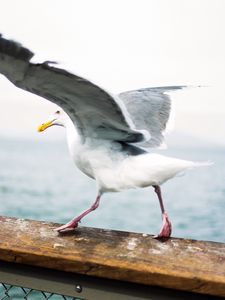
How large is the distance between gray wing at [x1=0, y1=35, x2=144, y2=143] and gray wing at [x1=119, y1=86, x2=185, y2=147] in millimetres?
68

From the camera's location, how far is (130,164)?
0.67m

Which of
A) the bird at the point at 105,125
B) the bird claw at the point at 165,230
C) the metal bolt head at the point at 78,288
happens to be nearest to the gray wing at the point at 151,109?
the bird at the point at 105,125

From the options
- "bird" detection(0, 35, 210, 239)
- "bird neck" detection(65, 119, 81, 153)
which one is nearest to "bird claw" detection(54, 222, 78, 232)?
"bird" detection(0, 35, 210, 239)

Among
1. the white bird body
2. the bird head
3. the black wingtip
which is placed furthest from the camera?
the bird head

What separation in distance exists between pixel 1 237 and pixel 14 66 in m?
0.23

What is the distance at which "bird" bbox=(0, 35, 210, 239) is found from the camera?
0.57 meters

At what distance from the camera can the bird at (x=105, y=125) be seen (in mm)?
567

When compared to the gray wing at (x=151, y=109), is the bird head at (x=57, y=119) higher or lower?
lower

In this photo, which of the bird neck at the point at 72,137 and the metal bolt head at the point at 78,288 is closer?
the metal bolt head at the point at 78,288

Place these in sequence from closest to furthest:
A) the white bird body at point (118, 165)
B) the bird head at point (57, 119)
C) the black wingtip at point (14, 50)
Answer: the black wingtip at point (14, 50), the white bird body at point (118, 165), the bird head at point (57, 119)

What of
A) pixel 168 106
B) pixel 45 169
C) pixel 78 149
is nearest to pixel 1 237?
pixel 78 149

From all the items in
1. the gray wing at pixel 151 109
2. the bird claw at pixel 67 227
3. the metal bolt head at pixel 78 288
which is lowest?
the metal bolt head at pixel 78 288

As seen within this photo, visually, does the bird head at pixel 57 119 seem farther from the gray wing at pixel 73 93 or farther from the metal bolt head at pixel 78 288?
the metal bolt head at pixel 78 288

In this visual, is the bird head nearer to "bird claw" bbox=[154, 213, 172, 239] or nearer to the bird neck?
the bird neck
